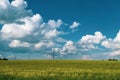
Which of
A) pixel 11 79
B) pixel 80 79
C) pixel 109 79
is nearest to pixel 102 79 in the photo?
pixel 109 79

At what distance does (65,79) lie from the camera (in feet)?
86.4

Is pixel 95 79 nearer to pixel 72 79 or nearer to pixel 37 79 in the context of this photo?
pixel 72 79

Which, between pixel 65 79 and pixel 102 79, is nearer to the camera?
A: pixel 65 79

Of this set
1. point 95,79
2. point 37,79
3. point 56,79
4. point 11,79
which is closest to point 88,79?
point 95,79

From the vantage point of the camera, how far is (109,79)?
2802 cm

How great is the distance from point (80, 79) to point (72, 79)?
76cm

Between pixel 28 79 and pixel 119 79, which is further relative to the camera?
pixel 119 79

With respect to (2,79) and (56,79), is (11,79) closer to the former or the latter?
(2,79)

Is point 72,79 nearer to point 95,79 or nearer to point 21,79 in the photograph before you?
point 95,79

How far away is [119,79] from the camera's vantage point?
28391 millimetres

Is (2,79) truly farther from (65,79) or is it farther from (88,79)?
(88,79)

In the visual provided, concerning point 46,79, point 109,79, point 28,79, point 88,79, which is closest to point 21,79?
point 28,79

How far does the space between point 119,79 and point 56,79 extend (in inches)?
251

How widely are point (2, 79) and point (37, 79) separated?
3.26 meters
